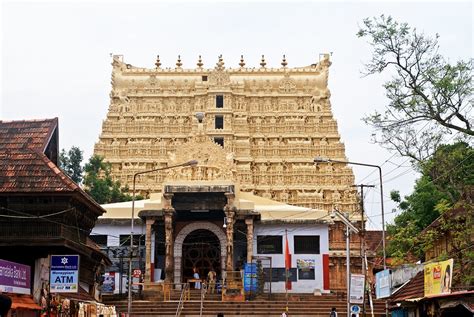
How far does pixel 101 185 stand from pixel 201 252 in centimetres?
1797

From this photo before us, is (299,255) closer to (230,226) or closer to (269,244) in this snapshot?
(269,244)

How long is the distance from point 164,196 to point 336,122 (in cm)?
3193

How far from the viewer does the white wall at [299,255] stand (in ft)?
146

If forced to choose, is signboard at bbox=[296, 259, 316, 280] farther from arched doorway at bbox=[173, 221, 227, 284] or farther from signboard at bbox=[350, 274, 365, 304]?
signboard at bbox=[350, 274, 365, 304]

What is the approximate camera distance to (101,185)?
6100 cm

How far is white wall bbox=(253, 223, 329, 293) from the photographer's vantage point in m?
44.6

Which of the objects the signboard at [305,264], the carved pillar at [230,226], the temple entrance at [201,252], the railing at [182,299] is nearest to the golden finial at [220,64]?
the temple entrance at [201,252]

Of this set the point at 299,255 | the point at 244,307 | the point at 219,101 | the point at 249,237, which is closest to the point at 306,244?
the point at 299,255

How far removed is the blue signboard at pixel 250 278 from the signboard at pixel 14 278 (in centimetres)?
1934

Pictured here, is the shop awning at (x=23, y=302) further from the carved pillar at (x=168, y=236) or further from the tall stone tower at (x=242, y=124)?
the tall stone tower at (x=242, y=124)

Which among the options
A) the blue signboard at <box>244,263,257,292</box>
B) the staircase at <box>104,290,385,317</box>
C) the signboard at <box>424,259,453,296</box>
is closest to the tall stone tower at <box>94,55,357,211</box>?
the blue signboard at <box>244,263,257,292</box>

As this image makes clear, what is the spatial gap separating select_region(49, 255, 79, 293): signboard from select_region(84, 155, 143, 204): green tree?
37905 mm

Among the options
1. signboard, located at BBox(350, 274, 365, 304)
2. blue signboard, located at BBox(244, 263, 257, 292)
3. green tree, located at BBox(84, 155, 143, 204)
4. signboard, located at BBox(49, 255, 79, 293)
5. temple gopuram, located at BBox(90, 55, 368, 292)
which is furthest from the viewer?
temple gopuram, located at BBox(90, 55, 368, 292)

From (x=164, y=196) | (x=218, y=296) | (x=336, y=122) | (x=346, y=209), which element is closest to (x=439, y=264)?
(x=218, y=296)
